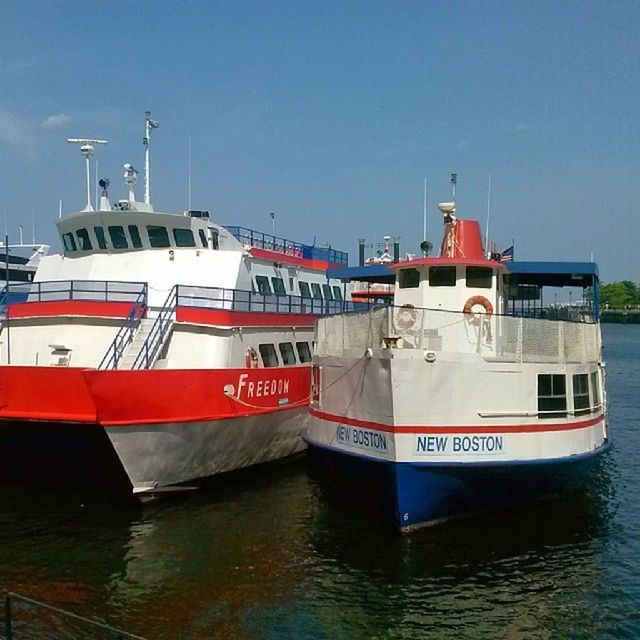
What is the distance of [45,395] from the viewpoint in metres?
14.5

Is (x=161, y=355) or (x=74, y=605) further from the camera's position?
(x=161, y=355)

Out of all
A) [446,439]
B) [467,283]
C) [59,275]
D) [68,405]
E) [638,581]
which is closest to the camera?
[638,581]

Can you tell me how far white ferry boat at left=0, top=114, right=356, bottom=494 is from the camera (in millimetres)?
14414

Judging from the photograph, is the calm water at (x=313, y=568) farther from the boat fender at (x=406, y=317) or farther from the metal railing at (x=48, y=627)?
the boat fender at (x=406, y=317)

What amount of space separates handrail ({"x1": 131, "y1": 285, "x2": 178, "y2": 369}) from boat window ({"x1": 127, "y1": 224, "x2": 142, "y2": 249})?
2925 mm

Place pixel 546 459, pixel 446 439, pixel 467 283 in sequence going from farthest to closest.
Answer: pixel 467 283, pixel 546 459, pixel 446 439

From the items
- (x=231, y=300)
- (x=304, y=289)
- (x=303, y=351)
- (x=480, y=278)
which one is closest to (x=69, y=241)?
(x=231, y=300)

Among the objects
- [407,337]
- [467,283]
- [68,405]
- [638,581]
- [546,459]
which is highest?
[467,283]

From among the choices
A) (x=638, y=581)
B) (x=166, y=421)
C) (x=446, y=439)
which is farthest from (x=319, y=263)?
(x=638, y=581)

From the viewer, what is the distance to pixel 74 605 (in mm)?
10484

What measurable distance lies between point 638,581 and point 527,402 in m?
3.49

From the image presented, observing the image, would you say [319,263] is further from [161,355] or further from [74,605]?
[74,605]

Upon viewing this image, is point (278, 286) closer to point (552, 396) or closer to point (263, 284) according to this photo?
point (263, 284)

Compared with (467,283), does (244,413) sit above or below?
below
